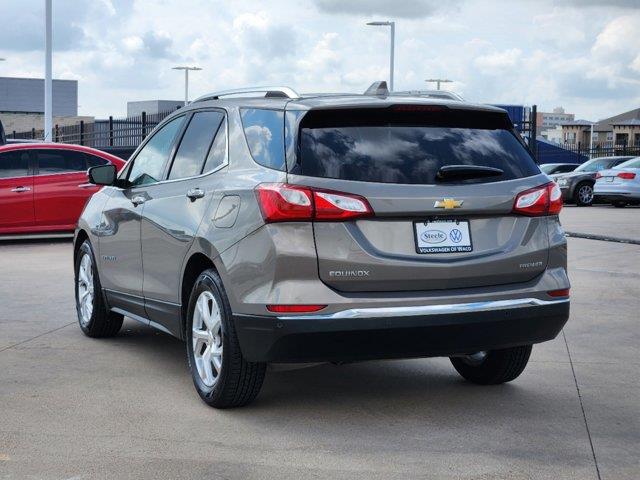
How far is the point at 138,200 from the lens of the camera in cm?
741

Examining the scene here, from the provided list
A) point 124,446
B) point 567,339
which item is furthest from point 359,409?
point 567,339

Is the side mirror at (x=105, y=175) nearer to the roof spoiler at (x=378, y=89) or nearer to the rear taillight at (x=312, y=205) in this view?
the roof spoiler at (x=378, y=89)

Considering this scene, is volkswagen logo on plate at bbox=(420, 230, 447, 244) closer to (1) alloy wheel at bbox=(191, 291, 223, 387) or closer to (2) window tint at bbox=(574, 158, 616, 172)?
(1) alloy wheel at bbox=(191, 291, 223, 387)

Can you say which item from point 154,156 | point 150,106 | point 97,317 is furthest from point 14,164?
point 150,106

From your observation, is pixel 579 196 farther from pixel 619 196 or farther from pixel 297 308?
pixel 297 308

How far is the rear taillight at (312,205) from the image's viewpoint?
17.9 ft

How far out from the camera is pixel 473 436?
5570 mm

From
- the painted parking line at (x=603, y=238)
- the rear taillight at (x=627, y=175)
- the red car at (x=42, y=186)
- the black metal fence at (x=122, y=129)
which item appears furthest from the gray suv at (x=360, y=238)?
the black metal fence at (x=122, y=129)

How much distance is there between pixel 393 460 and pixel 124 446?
1295 millimetres

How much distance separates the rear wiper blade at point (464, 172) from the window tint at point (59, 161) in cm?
1236

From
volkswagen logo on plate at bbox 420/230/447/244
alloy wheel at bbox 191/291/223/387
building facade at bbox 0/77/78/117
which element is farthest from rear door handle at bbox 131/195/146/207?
building facade at bbox 0/77/78/117

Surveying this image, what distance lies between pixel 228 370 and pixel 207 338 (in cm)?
41

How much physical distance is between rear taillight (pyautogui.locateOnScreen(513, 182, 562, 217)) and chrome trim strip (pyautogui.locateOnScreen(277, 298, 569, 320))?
0.47m

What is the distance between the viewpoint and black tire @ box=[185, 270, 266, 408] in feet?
19.0
